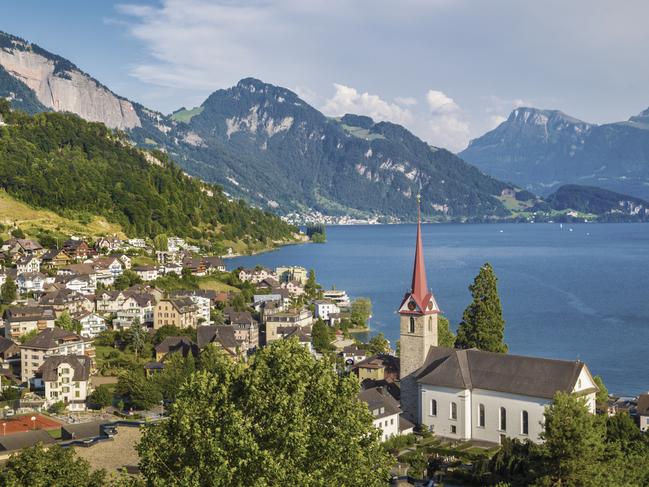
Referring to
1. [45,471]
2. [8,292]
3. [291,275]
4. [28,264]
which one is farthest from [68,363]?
[291,275]

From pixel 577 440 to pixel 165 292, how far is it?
53.5 metres

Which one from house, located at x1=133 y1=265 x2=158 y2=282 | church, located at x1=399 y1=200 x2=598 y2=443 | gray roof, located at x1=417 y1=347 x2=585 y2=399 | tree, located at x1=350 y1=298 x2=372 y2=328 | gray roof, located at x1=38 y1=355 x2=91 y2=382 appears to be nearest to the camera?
gray roof, located at x1=417 y1=347 x2=585 y2=399

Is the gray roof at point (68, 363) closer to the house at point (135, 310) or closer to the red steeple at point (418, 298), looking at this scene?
the house at point (135, 310)

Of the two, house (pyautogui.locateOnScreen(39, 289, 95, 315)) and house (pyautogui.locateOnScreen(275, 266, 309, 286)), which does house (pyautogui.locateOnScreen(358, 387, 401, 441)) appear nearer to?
house (pyautogui.locateOnScreen(39, 289, 95, 315))

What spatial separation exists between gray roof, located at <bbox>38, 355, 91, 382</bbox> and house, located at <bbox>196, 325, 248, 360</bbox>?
29.8 ft

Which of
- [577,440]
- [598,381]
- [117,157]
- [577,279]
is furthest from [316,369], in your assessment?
[117,157]

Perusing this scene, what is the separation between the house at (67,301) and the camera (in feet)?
203

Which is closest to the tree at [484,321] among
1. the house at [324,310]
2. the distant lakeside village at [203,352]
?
the distant lakeside village at [203,352]

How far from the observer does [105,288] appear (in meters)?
71.4

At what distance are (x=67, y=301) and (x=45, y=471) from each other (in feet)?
146

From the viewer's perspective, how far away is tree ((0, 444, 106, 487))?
20625mm

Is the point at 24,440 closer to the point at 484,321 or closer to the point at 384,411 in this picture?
the point at 384,411

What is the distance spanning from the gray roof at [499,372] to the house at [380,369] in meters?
5.82

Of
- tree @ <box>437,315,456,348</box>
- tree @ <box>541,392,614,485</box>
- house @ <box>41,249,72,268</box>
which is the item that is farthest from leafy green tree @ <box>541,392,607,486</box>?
house @ <box>41,249,72,268</box>
